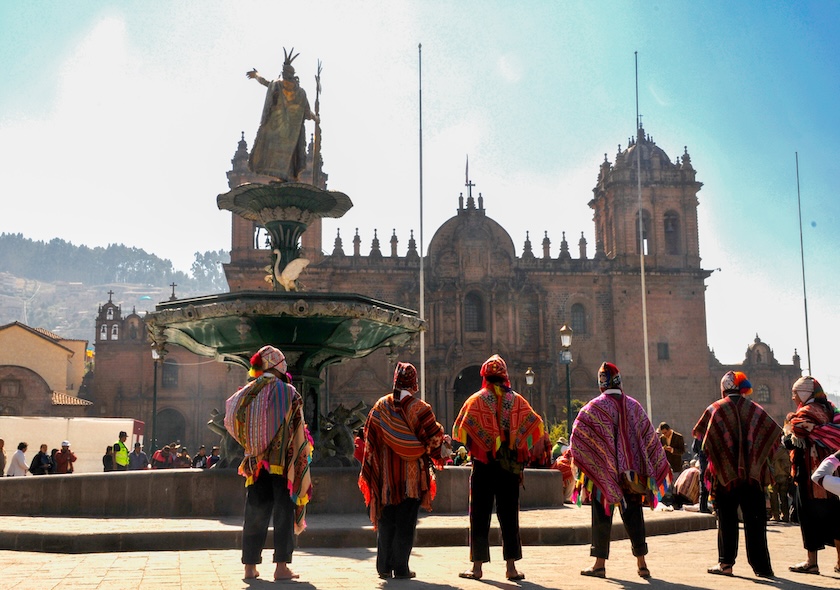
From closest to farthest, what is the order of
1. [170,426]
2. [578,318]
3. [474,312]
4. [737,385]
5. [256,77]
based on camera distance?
[737,385], [256,77], [474,312], [578,318], [170,426]

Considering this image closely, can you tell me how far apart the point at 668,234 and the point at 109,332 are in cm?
2863

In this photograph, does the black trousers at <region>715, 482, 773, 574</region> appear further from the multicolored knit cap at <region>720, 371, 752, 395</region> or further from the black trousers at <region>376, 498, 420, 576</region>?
the black trousers at <region>376, 498, 420, 576</region>

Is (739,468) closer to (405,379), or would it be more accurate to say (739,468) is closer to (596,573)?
(596,573)

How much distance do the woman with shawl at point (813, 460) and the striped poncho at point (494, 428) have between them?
2.04 meters

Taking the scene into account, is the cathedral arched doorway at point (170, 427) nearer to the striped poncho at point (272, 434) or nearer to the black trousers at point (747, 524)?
A: the striped poncho at point (272, 434)

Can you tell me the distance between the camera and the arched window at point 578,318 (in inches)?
1678

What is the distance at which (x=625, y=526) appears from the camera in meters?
6.37

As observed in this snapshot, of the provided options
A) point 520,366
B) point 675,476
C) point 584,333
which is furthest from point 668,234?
point 675,476

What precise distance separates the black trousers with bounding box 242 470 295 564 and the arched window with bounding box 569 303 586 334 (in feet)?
123

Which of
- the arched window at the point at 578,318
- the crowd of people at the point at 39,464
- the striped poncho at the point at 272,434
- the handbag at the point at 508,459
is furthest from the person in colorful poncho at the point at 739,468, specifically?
the arched window at the point at 578,318

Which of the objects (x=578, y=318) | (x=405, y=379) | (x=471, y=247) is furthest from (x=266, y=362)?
(x=578, y=318)

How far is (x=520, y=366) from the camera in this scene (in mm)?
40969

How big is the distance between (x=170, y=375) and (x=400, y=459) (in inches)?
1635

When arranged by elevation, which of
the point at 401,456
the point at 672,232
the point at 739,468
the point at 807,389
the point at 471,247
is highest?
the point at 672,232
